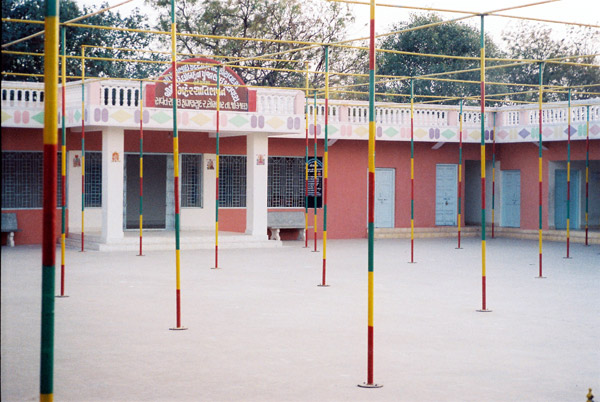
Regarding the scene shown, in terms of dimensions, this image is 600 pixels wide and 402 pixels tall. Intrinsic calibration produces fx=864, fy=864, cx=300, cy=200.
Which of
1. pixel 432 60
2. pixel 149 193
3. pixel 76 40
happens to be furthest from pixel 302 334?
pixel 432 60

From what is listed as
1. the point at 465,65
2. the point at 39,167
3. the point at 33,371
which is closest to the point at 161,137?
the point at 39,167

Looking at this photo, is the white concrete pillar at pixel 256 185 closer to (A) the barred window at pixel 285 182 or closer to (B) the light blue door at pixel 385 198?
(A) the barred window at pixel 285 182

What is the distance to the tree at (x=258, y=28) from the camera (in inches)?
1213

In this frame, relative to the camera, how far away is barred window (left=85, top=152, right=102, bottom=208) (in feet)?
68.7

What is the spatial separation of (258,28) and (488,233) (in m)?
11.6

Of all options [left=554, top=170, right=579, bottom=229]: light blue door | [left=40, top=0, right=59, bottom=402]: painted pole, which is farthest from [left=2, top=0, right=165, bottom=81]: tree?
[left=40, top=0, right=59, bottom=402]: painted pole

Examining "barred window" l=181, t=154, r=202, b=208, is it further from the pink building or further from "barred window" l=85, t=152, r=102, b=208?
"barred window" l=85, t=152, r=102, b=208

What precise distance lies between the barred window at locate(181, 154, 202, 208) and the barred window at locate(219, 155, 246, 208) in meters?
0.61

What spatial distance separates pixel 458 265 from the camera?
16234mm

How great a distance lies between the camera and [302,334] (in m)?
8.45

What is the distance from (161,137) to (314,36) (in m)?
13.0

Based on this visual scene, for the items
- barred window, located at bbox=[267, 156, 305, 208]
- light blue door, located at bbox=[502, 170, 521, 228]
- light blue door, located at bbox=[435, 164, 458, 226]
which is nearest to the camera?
barred window, located at bbox=[267, 156, 305, 208]

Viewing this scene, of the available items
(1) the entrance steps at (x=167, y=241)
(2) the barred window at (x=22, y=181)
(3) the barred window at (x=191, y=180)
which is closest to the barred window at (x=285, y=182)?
(3) the barred window at (x=191, y=180)

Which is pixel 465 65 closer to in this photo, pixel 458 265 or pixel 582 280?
pixel 458 265
